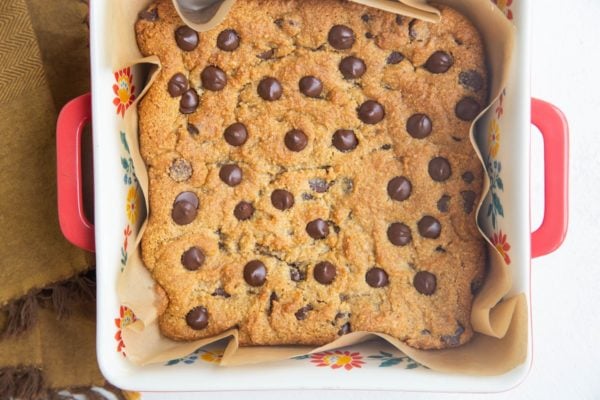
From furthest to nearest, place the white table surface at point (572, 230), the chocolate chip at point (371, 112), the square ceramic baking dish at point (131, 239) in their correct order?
the white table surface at point (572, 230) < the chocolate chip at point (371, 112) < the square ceramic baking dish at point (131, 239)

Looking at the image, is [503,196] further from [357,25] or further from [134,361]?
[134,361]

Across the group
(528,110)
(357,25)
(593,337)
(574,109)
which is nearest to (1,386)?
(357,25)

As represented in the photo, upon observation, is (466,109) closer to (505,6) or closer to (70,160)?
(505,6)

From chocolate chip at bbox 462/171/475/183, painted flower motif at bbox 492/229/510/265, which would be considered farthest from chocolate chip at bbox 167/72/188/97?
painted flower motif at bbox 492/229/510/265

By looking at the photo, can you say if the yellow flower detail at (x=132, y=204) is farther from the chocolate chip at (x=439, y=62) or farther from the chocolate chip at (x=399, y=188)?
the chocolate chip at (x=439, y=62)

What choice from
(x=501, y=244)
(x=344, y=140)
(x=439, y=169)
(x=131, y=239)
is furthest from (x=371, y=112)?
(x=131, y=239)

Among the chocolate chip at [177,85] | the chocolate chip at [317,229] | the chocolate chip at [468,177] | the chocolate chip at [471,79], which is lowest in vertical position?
the chocolate chip at [317,229]

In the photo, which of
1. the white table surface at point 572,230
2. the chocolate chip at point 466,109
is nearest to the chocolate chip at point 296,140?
the chocolate chip at point 466,109
